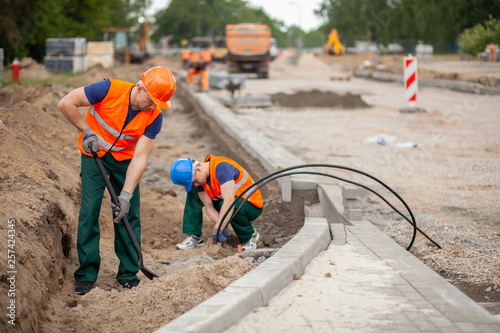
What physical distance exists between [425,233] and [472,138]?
6.50 meters

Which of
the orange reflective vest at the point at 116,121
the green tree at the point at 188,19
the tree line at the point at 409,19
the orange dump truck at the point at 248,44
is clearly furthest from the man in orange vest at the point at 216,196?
the green tree at the point at 188,19

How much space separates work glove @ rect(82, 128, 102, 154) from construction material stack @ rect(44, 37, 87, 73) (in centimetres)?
2209

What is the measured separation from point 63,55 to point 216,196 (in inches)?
863

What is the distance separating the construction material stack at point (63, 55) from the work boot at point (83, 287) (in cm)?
2214

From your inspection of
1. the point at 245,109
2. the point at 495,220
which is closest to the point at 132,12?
the point at 245,109

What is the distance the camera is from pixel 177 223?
691 centimetres

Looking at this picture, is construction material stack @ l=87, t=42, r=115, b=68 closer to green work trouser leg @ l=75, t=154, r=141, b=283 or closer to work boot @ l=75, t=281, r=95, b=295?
green work trouser leg @ l=75, t=154, r=141, b=283

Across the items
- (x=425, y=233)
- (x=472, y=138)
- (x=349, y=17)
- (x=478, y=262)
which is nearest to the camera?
(x=478, y=262)

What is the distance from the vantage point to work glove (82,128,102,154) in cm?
430

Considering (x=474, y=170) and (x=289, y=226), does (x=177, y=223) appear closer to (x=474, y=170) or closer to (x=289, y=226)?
(x=289, y=226)

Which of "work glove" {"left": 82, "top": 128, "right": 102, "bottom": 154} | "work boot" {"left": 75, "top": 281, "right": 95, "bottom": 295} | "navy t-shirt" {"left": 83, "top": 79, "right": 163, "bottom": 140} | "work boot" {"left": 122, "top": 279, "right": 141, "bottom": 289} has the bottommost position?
"work boot" {"left": 122, "top": 279, "right": 141, "bottom": 289}

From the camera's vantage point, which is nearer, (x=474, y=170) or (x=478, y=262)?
(x=478, y=262)

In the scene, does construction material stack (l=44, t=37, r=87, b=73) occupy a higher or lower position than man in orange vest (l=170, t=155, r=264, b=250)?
higher

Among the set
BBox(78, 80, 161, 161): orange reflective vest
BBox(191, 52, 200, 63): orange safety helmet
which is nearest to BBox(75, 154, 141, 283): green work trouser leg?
BBox(78, 80, 161, 161): orange reflective vest
